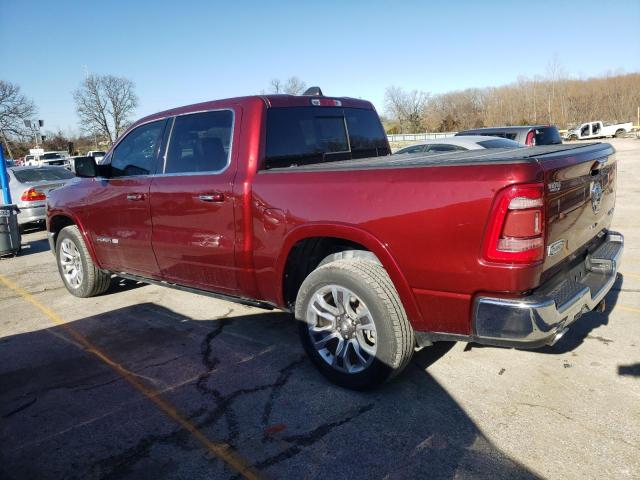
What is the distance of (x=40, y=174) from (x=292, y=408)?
11237 millimetres

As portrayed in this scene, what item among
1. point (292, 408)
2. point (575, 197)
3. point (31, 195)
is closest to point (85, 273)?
point (292, 408)

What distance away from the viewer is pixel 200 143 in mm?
4070

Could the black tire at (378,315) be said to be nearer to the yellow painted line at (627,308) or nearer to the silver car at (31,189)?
the yellow painted line at (627,308)

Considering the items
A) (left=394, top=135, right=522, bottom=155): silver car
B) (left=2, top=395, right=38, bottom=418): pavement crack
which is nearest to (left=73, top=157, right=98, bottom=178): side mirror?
(left=2, top=395, right=38, bottom=418): pavement crack

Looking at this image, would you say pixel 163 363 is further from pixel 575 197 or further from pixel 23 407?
pixel 575 197

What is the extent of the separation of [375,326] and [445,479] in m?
0.95

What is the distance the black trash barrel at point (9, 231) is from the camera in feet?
27.6

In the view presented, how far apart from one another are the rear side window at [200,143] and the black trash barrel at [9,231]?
5696mm

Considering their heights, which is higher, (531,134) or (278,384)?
(531,134)

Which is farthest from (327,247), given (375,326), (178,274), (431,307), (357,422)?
(178,274)

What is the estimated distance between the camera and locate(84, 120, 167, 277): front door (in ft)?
14.8

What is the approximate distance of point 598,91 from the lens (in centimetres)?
6638

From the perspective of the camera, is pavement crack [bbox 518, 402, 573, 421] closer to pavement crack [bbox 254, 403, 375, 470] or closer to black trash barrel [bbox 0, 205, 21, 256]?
pavement crack [bbox 254, 403, 375, 470]

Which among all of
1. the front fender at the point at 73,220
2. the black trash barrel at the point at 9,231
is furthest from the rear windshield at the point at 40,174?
the front fender at the point at 73,220
